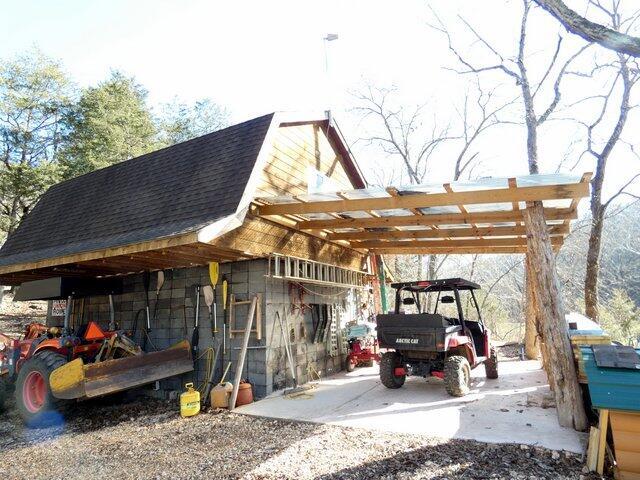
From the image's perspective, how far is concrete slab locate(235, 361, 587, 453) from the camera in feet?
14.4

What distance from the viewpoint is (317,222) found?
742 centimetres

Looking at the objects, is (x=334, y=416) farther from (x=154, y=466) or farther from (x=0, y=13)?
(x=0, y=13)

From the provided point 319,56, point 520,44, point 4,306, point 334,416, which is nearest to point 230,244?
point 334,416

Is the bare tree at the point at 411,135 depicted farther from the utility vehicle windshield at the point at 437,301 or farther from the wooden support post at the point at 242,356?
the wooden support post at the point at 242,356

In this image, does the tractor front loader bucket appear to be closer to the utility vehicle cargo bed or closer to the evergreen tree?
the utility vehicle cargo bed

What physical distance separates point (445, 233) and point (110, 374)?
253 inches

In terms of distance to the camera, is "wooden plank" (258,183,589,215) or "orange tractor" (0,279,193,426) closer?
"wooden plank" (258,183,589,215)

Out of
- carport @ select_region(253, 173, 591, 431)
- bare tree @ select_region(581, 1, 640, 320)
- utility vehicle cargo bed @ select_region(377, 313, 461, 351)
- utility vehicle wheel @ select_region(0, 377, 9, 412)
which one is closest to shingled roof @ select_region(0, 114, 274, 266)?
carport @ select_region(253, 173, 591, 431)

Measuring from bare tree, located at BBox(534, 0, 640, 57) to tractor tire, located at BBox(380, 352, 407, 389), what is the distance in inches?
204

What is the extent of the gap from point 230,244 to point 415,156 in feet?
53.9

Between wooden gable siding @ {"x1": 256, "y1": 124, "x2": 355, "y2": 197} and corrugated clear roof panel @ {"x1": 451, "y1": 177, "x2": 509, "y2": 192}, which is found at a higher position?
wooden gable siding @ {"x1": 256, "y1": 124, "x2": 355, "y2": 197}

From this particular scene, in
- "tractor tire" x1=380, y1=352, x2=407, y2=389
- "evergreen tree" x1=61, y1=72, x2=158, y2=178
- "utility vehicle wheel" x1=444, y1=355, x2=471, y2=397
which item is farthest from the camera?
"evergreen tree" x1=61, y1=72, x2=158, y2=178

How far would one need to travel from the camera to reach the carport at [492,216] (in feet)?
15.8

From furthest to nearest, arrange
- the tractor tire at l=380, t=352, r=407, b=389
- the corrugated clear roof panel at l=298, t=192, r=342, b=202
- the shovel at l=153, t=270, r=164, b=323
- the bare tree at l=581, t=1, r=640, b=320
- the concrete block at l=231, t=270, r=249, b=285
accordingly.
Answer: the bare tree at l=581, t=1, r=640, b=320
the shovel at l=153, t=270, r=164, b=323
the concrete block at l=231, t=270, r=249, b=285
the tractor tire at l=380, t=352, r=407, b=389
the corrugated clear roof panel at l=298, t=192, r=342, b=202
